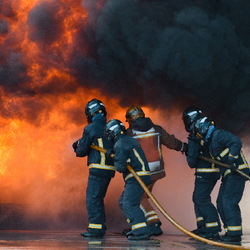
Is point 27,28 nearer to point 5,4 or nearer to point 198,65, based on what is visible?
point 5,4

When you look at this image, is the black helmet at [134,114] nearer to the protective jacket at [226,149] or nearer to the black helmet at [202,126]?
the black helmet at [202,126]

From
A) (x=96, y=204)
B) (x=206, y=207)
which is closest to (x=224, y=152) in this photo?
(x=206, y=207)

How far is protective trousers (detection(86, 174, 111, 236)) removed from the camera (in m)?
4.77

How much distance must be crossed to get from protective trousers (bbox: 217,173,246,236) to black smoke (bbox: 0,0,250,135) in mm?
3761

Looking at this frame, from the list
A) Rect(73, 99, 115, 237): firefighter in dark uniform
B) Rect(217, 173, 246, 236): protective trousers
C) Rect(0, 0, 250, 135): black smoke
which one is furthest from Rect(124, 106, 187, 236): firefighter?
Rect(0, 0, 250, 135): black smoke

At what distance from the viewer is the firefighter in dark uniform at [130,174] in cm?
430

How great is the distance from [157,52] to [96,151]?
3.92 meters

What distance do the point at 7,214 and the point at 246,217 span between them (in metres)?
7.19

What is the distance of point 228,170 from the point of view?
4.75 meters

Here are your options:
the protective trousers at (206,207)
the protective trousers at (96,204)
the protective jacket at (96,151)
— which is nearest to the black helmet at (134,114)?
the protective jacket at (96,151)

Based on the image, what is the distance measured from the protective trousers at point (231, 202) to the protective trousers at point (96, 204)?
1.76m

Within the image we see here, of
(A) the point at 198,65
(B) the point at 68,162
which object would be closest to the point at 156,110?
(A) the point at 198,65

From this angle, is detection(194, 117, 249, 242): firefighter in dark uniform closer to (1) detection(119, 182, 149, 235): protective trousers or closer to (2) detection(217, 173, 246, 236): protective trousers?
(2) detection(217, 173, 246, 236): protective trousers

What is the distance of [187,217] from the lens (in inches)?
377
